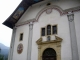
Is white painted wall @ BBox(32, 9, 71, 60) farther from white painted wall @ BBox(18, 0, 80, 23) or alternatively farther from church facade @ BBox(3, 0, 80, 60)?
white painted wall @ BBox(18, 0, 80, 23)

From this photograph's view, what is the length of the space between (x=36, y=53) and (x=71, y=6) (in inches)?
248

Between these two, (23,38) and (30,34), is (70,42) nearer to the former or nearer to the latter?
(30,34)

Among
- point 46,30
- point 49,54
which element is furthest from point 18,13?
point 49,54

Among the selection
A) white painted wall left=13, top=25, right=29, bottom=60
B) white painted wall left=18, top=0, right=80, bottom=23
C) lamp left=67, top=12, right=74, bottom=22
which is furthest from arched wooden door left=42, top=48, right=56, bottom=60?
Result: white painted wall left=18, top=0, right=80, bottom=23

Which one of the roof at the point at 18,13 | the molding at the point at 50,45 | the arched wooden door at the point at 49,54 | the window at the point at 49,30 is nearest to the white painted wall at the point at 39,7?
the roof at the point at 18,13

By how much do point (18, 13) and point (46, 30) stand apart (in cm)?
487

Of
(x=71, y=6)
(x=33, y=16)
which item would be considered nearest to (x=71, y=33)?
(x=71, y=6)

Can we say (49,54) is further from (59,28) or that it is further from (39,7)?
(39,7)

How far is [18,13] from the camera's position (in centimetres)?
1516

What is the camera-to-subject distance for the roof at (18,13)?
14.7 meters

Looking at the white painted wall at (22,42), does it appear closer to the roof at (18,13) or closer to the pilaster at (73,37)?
the roof at (18,13)

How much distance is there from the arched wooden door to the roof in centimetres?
634

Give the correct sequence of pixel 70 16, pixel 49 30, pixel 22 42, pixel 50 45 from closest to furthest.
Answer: pixel 70 16
pixel 50 45
pixel 49 30
pixel 22 42

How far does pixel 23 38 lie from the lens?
46.4 ft
